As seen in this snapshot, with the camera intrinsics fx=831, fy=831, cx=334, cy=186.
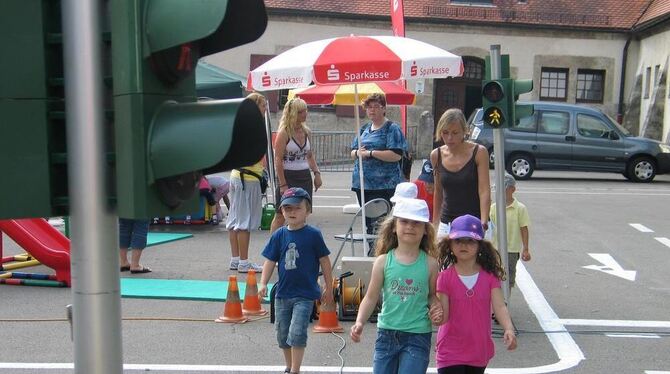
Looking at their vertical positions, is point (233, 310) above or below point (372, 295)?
below

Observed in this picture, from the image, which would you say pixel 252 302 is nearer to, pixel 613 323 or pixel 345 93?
→ pixel 613 323

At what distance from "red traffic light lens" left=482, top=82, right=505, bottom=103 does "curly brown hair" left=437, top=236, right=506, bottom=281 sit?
2746mm

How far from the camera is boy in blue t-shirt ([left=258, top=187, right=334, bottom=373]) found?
564 cm

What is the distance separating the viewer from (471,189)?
6809 millimetres

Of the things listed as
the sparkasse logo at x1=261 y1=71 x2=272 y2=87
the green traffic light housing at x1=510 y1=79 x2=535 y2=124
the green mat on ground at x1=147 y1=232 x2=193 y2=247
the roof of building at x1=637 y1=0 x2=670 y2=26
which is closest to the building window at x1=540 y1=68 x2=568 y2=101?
the roof of building at x1=637 y1=0 x2=670 y2=26

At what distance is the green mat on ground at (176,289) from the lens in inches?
328

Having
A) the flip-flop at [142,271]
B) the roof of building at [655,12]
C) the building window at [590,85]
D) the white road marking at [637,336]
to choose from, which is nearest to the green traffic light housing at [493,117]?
the white road marking at [637,336]

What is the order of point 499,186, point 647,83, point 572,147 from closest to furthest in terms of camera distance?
point 499,186 → point 572,147 → point 647,83

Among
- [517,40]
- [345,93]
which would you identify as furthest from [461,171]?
[517,40]

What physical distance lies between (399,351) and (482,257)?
0.73m

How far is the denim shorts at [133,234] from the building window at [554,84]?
2575 centimetres

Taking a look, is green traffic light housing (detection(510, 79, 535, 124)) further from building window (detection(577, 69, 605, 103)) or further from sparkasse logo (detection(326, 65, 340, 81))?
building window (detection(577, 69, 605, 103))

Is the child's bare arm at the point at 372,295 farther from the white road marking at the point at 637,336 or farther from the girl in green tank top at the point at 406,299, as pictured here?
the white road marking at the point at 637,336

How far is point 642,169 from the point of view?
22.8 meters
